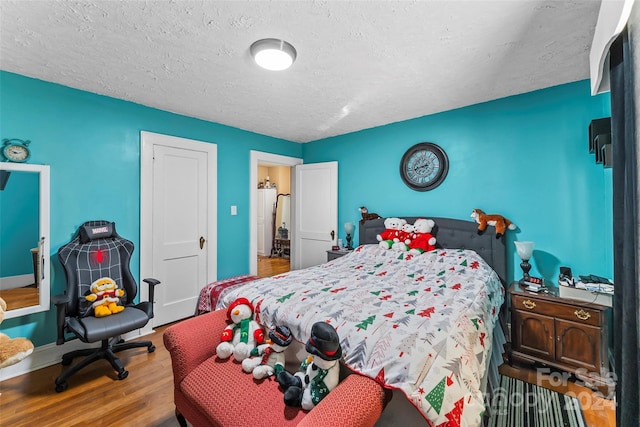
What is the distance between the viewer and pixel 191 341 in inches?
63.7

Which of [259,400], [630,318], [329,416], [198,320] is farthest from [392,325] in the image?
[198,320]

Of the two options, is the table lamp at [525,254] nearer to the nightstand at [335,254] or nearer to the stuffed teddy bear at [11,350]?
the nightstand at [335,254]

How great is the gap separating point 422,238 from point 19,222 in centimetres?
374

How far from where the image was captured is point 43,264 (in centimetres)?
237

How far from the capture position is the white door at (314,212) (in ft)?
14.0

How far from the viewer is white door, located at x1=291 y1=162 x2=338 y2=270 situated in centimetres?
428

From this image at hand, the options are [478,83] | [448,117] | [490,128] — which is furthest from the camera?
[448,117]

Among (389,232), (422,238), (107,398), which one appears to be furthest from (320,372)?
(389,232)

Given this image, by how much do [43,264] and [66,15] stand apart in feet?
6.44

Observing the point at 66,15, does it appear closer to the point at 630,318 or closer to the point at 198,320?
the point at 198,320

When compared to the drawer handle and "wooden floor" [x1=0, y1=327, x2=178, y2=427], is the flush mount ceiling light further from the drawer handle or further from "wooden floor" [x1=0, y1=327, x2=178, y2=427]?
the drawer handle

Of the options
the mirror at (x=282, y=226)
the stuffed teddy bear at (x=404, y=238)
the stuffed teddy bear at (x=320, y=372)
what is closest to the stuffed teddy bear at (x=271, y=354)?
the stuffed teddy bear at (x=320, y=372)

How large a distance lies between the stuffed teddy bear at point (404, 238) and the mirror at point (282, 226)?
411cm

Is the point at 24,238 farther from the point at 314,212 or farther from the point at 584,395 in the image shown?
the point at 584,395
